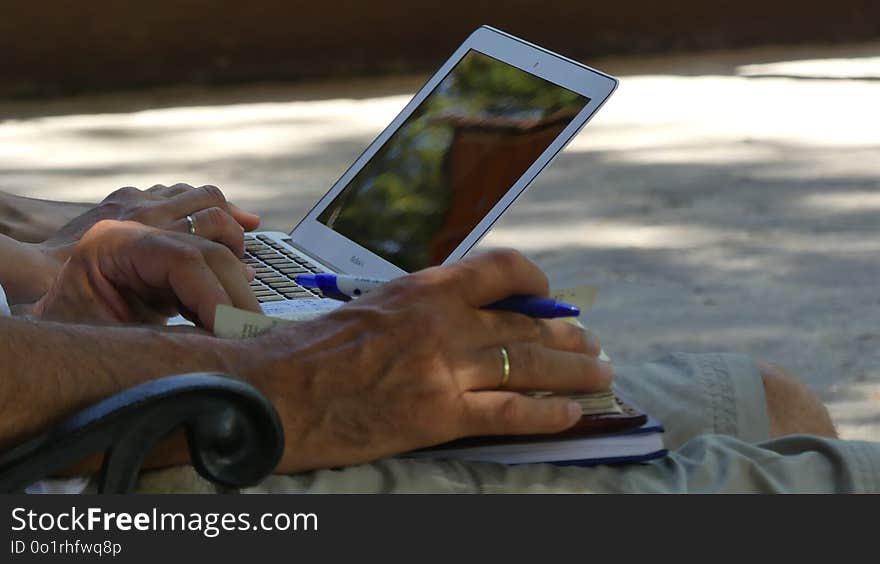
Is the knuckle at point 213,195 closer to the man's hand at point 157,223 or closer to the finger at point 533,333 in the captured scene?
the man's hand at point 157,223

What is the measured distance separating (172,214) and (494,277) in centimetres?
53

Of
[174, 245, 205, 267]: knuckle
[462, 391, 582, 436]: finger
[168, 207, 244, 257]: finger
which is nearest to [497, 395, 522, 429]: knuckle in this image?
[462, 391, 582, 436]: finger

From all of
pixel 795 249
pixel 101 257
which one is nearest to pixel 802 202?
pixel 795 249

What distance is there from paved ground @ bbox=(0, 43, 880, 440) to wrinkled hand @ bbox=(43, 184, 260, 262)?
49.2 inches

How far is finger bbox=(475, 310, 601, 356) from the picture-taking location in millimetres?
1217

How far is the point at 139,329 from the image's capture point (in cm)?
120

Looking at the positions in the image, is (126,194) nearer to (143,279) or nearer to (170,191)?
(170,191)

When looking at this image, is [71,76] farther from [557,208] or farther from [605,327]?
[605,327]

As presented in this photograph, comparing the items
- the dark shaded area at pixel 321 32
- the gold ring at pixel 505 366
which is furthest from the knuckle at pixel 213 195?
the dark shaded area at pixel 321 32

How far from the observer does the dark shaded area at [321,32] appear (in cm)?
551

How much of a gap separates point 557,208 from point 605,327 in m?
0.97

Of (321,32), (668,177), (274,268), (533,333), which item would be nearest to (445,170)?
(274,268)

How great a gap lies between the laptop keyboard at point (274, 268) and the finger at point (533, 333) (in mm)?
356

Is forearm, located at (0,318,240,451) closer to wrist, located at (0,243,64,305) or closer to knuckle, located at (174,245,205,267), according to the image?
knuckle, located at (174,245,205,267)
